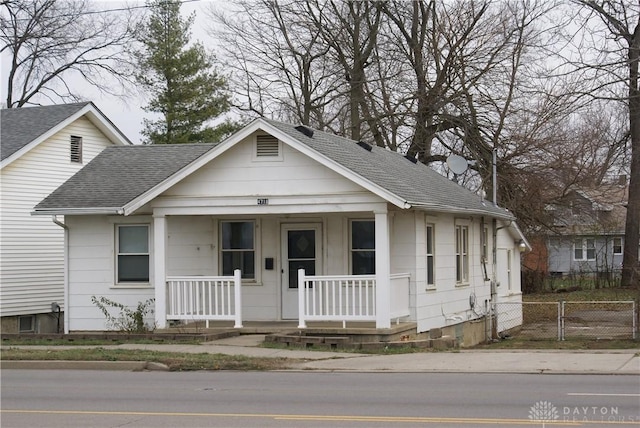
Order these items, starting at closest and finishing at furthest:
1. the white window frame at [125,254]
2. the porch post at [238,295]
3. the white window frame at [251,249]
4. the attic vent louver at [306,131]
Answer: the porch post at [238,295] → the attic vent louver at [306,131] → the white window frame at [125,254] → the white window frame at [251,249]

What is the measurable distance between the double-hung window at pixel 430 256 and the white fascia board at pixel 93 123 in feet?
39.8

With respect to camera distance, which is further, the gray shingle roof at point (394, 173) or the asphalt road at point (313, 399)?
the gray shingle roof at point (394, 173)

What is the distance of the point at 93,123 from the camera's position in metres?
32.0

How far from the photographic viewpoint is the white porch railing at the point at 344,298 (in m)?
20.5

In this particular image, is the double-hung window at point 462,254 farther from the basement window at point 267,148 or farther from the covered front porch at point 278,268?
the basement window at point 267,148

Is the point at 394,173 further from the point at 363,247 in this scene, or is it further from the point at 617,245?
the point at 617,245

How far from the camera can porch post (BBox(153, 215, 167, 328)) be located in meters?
22.0

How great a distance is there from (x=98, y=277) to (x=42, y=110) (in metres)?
9.73

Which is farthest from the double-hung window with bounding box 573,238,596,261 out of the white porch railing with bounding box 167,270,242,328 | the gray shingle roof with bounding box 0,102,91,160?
the white porch railing with bounding box 167,270,242,328

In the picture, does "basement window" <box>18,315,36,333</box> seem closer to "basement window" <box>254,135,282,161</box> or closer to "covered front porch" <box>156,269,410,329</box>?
"covered front porch" <box>156,269,410,329</box>

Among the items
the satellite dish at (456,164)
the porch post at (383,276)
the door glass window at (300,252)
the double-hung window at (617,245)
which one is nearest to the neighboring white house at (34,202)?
the door glass window at (300,252)

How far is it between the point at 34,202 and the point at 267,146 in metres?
10.6

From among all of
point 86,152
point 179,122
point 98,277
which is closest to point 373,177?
point 98,277

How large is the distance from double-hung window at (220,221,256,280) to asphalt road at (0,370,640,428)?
7132 millimetres
